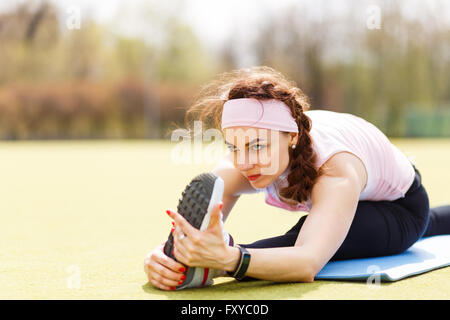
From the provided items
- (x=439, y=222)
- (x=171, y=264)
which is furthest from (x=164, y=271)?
(x=439, y=222)

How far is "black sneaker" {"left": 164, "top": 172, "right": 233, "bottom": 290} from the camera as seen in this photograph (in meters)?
2.38

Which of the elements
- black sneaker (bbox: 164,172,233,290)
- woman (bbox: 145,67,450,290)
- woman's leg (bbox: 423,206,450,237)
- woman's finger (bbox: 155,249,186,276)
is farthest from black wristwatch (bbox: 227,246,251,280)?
woman's leg (bbox: 423,206,450,237)

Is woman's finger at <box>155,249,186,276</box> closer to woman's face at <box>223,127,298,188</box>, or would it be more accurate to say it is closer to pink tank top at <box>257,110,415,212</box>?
woman's face at <box>223,127,298,188</box>

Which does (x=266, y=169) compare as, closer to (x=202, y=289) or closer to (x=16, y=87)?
(x=202, y=289)

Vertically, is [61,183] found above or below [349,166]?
below

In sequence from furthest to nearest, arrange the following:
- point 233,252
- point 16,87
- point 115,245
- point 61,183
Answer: point 16,87, point 61,183, point 115,245, point 233,252

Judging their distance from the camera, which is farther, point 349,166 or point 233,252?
point 349,166

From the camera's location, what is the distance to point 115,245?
3.87 m

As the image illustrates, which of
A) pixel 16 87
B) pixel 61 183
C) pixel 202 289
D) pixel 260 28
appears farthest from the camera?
pixel 260 28

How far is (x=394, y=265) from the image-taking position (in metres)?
3.03

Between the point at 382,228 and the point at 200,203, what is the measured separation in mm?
1214

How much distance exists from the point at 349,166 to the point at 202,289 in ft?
2.88

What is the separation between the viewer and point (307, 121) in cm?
285
